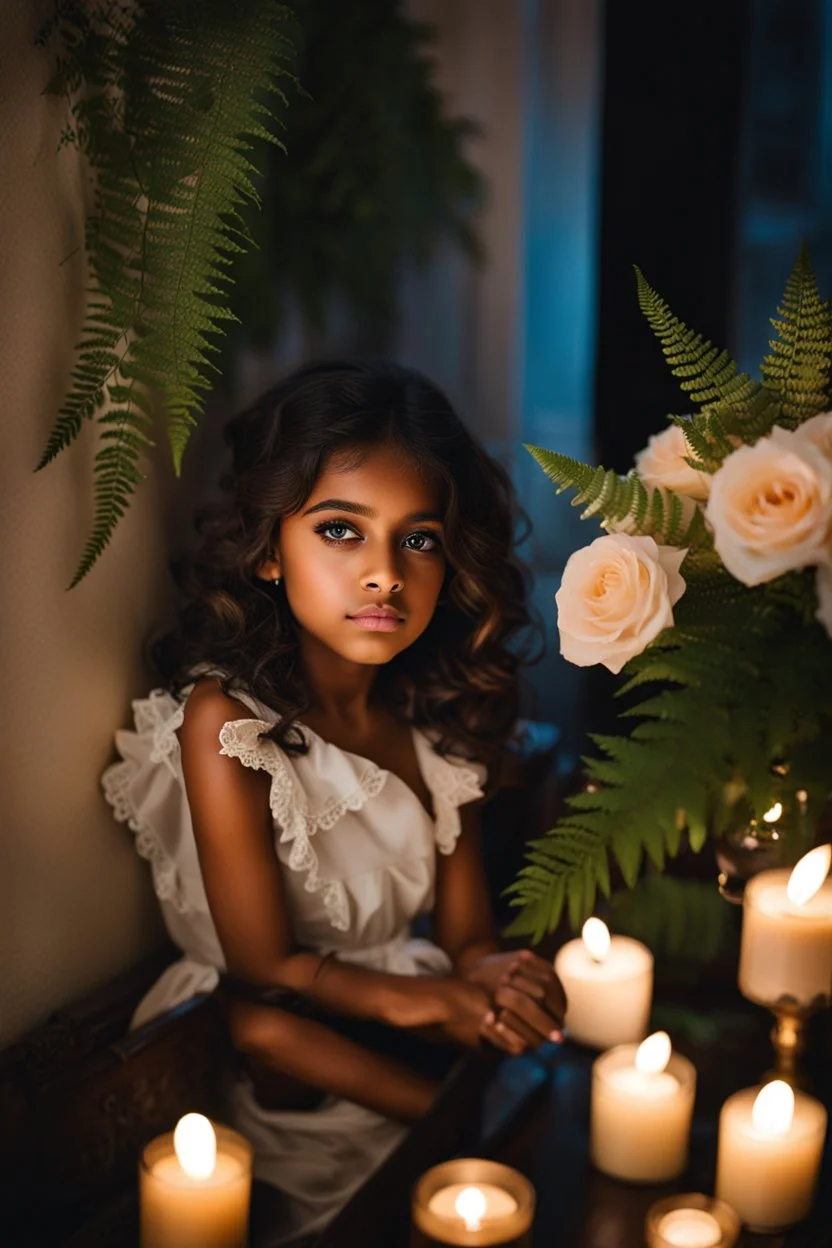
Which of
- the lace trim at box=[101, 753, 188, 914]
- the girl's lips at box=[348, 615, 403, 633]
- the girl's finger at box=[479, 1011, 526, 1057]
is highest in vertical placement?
the girl's lips at box=[348, 615, 403, 633]

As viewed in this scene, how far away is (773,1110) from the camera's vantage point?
1.14m

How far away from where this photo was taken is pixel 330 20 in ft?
7.27

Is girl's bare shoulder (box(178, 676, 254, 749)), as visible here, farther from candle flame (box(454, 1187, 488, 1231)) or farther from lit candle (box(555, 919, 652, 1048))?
candle flame (box(454, 1187, 488, 1231))

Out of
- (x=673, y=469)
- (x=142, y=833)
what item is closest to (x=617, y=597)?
(x=673, y=469)

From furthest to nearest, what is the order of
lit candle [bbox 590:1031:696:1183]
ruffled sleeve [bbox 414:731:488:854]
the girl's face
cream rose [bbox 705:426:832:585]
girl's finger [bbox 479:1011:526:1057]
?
ruffled sleeve [bbox 414:731:488:854] → the girl's face → girl's finger [bbox 479:1011:526:1057] → lit candle [bbox 590:1031:696:1183] → cream rose [bbox 705:426:832:585]

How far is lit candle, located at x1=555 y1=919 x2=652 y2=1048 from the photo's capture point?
4.35 feet

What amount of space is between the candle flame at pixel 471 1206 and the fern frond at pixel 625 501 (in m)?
0.57

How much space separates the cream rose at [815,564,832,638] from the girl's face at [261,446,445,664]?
540 mm

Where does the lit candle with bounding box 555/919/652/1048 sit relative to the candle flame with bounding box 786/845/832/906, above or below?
below

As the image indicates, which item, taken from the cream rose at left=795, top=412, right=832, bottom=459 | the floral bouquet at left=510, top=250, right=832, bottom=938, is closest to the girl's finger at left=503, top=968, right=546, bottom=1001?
the floral bouquet at left=510, top=250, right=832, bottom=938

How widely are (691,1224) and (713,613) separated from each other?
0.52 meters

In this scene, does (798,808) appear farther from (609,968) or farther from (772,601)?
(609,968)

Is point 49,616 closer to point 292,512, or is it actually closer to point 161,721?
point 161,721

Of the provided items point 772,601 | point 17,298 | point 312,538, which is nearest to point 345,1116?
point 312,538
